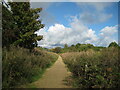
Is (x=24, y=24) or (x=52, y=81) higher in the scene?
(x=24, y=24)

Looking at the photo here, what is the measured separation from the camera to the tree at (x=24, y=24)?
31.1 feet

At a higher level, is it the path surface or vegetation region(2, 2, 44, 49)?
vegetation region(2, 2, 44, 49)

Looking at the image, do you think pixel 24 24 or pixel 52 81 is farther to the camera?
pixel 24 24

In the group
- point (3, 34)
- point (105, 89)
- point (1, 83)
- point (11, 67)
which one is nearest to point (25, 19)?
point (3, 34)

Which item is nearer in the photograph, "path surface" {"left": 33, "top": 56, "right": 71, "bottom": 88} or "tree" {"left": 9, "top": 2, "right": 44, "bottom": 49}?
"path surface" {"left": 33, "top": 56, "right": 71, "bottom": 88}

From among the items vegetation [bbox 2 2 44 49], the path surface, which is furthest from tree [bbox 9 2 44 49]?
the path surface

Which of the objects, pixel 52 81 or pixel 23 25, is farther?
pixel 23 25

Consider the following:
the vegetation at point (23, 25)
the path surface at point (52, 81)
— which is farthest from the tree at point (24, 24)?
the path surface at point (52, 81)

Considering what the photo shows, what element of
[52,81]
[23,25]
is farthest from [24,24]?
[52,81]

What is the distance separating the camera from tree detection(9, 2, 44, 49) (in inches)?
373

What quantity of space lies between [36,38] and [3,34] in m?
3.23

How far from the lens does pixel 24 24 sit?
1006 centimetres

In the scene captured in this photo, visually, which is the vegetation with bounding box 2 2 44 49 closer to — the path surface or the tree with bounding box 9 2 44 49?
the tree with bounding box 9 2 44 49

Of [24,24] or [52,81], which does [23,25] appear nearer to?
[24,24]
